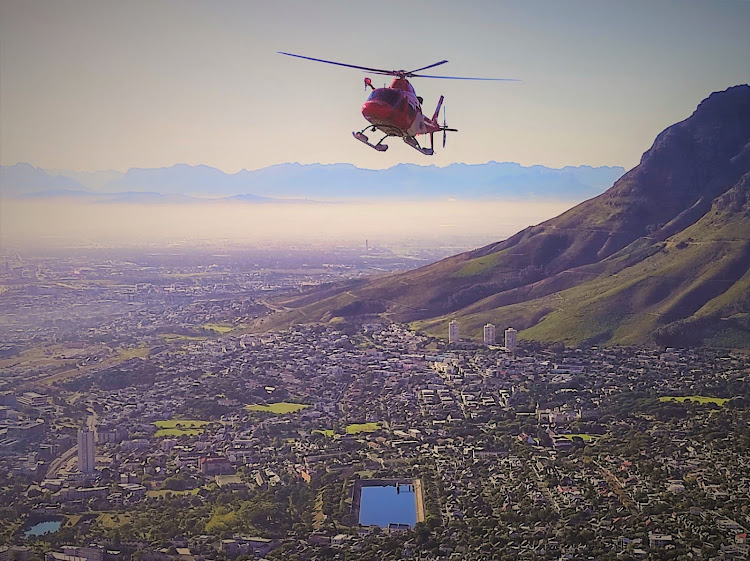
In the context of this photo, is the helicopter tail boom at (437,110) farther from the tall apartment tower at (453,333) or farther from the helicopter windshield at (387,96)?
the tall apartment tower at (453,333)

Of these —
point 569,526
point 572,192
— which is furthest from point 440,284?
point 572,192

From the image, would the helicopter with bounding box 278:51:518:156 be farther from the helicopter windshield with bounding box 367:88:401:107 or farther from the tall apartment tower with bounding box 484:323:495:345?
the tall apartment tower with bounding box 484:323:495:345

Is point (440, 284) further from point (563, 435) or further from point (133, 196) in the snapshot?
point (133, 196)

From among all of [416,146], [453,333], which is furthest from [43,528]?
[453,333]

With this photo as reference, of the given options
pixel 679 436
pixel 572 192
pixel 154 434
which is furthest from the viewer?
pixel 572 192

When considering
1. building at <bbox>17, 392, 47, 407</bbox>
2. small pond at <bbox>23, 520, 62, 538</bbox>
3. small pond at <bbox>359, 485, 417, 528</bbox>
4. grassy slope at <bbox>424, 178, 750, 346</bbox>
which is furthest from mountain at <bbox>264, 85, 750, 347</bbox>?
small pond at <bbox>23, 520, 62, 538</bbox>
